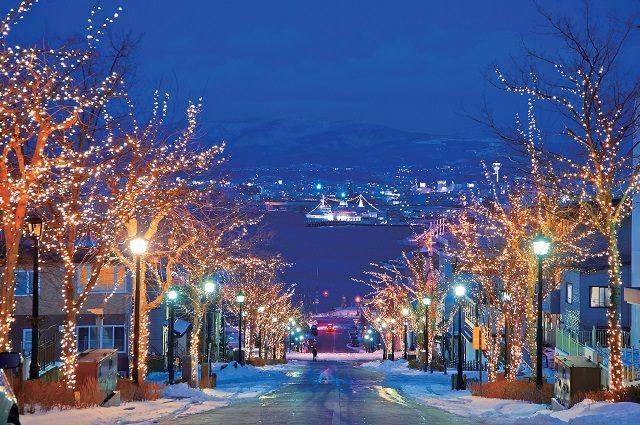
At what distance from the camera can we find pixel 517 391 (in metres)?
25.9

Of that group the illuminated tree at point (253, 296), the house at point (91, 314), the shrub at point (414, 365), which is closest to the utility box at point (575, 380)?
the house at point (91, 314)

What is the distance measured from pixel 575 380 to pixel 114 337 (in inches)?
1209

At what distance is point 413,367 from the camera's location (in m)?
56.7

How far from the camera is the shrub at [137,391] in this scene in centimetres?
2361

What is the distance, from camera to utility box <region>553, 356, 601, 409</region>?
2084 cm

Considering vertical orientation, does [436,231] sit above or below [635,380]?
above

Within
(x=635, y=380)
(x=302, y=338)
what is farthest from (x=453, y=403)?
(x=302, y=338)

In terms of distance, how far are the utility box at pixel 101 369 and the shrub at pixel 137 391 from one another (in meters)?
0.48

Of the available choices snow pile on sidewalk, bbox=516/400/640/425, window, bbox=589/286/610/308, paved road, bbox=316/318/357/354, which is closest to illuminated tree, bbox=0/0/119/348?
snow pile on sidewalk, bbox=516/400/640/425

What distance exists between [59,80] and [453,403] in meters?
14.7

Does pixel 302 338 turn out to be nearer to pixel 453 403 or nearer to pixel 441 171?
pixel 441 171

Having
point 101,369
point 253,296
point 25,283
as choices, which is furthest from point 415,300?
point 101,369

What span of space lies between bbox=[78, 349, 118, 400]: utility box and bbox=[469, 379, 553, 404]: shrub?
1124 cm

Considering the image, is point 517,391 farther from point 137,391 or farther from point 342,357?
point 342,357
